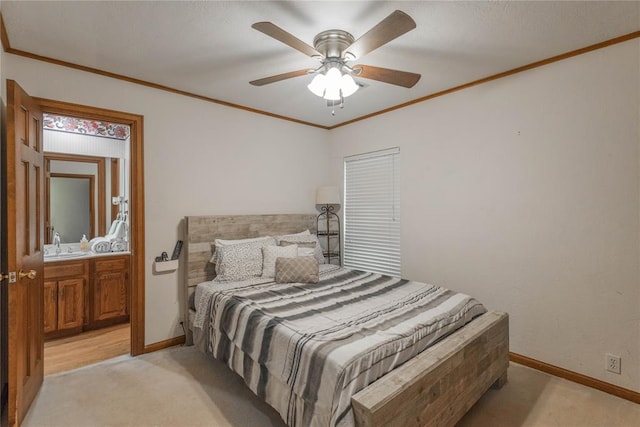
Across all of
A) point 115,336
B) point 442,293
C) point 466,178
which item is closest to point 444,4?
point 466,178

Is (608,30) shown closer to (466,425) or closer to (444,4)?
(444,4)

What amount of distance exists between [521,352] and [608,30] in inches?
100

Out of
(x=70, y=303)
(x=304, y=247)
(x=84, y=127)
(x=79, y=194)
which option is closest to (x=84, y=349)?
(x=70, y=303)

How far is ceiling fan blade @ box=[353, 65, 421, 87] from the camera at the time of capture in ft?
6.80

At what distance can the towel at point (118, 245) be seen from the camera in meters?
3.89

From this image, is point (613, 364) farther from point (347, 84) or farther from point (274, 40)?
point (274, 40)

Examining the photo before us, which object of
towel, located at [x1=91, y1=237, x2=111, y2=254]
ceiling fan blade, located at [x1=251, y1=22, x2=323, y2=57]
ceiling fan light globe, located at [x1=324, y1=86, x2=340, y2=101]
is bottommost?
towel, located at [x1=91, y1=237, x2=111, y2=254]

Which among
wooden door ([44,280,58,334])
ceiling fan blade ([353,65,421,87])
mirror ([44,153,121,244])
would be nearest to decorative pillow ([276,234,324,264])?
ceiling fan blade ([353,65,421,87])

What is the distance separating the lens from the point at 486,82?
2908 millimetres

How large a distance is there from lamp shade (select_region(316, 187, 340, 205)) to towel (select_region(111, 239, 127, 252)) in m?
2.54

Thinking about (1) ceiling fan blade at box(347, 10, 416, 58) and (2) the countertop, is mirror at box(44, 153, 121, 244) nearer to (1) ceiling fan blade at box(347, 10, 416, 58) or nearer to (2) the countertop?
(2) the countertop

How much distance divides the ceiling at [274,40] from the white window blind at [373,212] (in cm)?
116

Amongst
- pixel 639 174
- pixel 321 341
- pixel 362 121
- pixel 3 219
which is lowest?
pixel 321 341

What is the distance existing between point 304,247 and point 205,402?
1.75 metres
